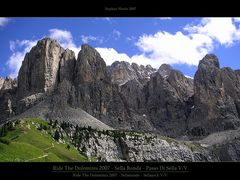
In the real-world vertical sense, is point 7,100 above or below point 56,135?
above

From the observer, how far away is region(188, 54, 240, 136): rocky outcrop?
135000 millimetres

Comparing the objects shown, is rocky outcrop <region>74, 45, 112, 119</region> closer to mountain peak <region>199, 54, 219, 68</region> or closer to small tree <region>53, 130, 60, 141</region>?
mountain peak <region>199, 54, 219, 68</region>

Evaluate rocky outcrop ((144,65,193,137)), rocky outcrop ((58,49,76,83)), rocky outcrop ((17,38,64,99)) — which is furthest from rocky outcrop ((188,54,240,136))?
rocky outcrop ((17,38,64,99))

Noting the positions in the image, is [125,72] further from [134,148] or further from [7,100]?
[134,148]

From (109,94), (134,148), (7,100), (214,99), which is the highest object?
(109,94)

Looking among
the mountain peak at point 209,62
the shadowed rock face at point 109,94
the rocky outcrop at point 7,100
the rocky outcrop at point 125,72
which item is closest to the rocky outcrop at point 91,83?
the shadowed rock face at point 109,94

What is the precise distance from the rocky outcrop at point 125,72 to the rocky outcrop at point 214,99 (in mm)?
33180

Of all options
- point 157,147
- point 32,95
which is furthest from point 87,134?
point 32,95

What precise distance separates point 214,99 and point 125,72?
2070 inches

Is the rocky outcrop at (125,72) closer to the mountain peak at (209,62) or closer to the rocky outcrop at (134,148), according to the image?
the mountain peak at (209,62)

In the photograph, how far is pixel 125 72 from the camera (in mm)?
180125

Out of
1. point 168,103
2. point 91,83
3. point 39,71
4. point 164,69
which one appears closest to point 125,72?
point 164,69
